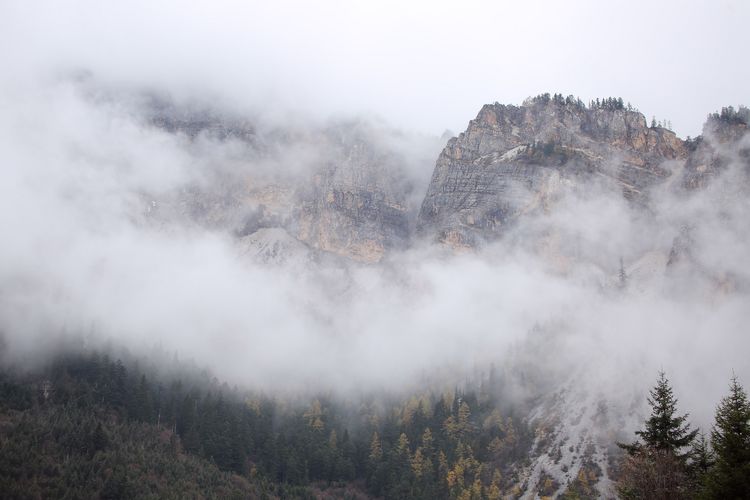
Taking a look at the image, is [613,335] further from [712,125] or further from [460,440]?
[712,125]

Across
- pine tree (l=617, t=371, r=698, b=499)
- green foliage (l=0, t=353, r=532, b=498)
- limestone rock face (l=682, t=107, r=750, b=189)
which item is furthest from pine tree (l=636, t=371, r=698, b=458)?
limestone rock face (l=682, t=107, r=750, b=189)

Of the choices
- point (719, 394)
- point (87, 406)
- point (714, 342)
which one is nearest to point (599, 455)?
point (719, 394)

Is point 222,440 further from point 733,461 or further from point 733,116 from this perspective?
point 733,116

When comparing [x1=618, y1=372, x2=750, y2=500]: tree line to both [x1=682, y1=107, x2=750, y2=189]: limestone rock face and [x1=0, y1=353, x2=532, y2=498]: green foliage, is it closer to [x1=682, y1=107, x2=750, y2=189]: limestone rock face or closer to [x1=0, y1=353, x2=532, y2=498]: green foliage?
[x1=0, y1=353, x2=532, y2=498]: green foliage

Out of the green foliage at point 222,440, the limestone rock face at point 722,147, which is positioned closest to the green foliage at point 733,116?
the limestone rock face at point 722,147

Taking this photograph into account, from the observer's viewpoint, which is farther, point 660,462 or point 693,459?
point 693,459

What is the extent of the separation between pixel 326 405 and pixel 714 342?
90285 mm

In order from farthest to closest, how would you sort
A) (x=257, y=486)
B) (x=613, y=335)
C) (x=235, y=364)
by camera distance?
Answer: (x=235, y=364) → (x=613, y=335) → (x=257, y=486)

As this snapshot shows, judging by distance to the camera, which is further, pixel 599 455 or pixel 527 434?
pixel 527 434

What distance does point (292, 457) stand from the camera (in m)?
134

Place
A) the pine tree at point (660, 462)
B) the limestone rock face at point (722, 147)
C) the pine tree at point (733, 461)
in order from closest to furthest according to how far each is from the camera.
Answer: the pine tree at point (733, 461) < the pine tree at point (660, 462) < the limestone rock face at point (722, 147)

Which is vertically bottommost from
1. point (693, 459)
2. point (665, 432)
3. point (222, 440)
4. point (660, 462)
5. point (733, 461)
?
point (222, 440)

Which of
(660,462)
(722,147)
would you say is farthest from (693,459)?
(722,147)

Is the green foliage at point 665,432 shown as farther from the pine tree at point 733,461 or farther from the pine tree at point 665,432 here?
the pine tree at point 733,461
